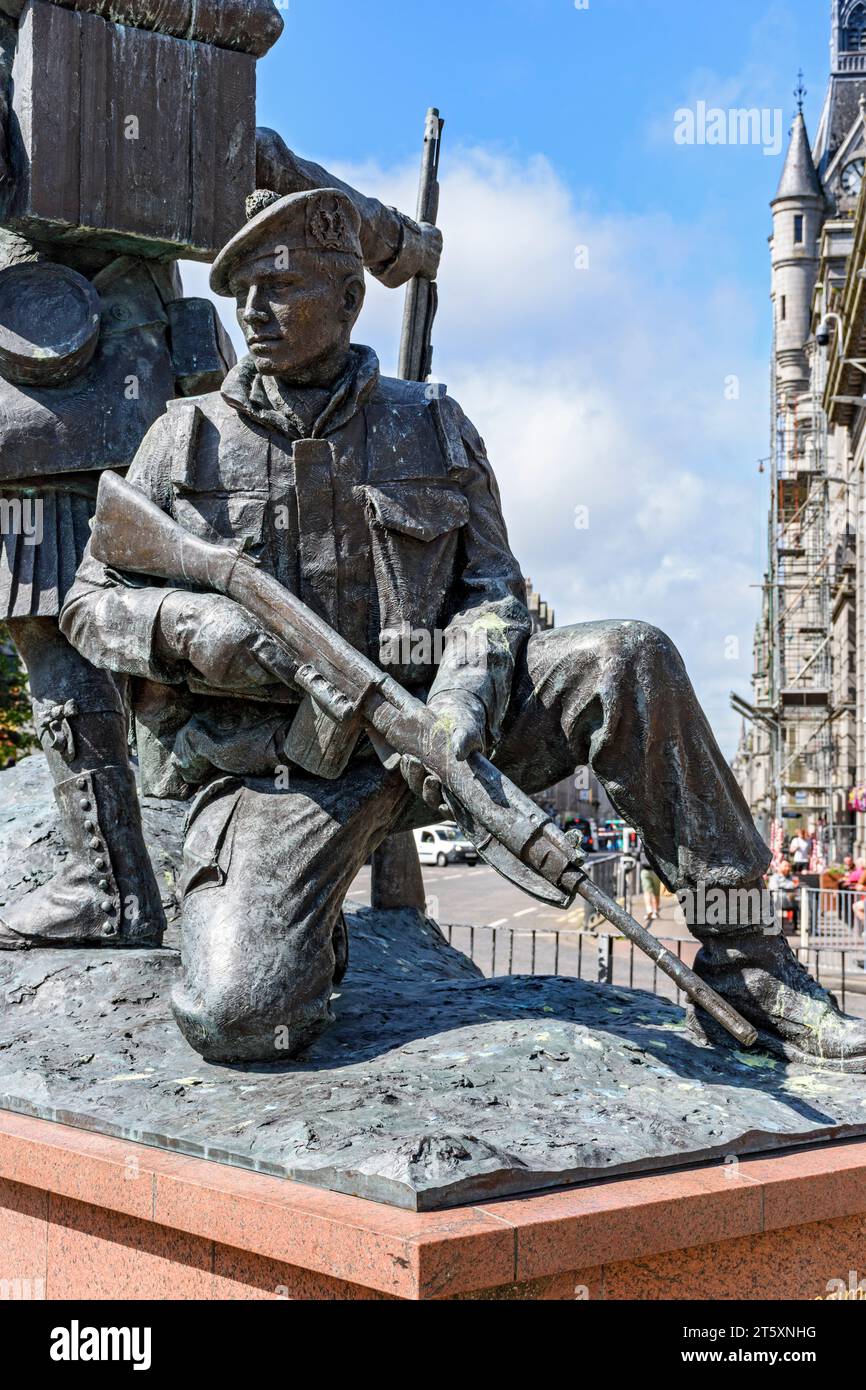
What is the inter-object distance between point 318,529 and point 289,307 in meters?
0.58

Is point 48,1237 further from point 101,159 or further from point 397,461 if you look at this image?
point 101,159

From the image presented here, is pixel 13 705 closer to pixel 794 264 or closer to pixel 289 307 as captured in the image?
pixel 289 307

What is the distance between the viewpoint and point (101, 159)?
5.29 metres

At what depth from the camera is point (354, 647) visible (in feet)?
13.6

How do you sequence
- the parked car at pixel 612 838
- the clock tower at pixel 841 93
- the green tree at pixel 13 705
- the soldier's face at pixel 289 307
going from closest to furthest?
the soldier's face at pixel 289 307 < the green tree at pixel 13 705 < the parked car at pixel 612 838 < the clock tower at pixel 841 93

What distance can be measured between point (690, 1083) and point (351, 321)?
2154 mm

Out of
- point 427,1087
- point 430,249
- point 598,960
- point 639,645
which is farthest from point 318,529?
point 598,960

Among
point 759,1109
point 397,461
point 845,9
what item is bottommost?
point 759,1109

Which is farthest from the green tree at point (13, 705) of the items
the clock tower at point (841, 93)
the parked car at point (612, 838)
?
the clock tower at point (841, 93)

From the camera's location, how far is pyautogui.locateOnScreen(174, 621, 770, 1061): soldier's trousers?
3951 millimetres

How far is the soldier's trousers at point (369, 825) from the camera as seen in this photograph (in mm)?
3951

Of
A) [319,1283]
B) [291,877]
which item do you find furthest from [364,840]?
[319,1283]

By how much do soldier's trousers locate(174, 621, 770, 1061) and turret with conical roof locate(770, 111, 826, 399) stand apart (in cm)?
6747

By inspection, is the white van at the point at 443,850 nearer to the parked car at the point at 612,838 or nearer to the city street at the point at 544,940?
the parked car at the point at 612,838
